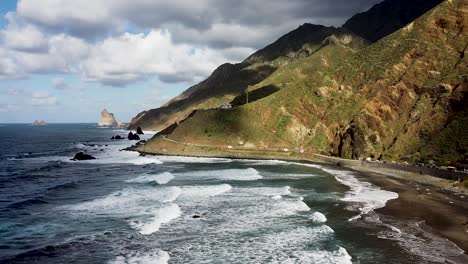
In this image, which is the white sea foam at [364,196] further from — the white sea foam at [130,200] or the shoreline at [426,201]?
the white sea foam at [130,200]

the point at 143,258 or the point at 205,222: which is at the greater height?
the point at 205,222

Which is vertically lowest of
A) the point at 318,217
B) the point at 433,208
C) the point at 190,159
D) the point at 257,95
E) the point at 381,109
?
the point at 318,217

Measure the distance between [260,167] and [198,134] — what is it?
39.2 meters

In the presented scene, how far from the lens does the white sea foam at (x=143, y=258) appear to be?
29.2 metres

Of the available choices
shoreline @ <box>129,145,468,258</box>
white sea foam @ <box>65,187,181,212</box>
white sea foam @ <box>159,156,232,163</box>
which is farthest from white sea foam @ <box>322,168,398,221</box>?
white sea foam @ <box>159,156,232,163</box>

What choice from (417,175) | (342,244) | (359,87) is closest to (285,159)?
(359,87)

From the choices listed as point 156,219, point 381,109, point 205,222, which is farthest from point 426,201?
point 381,109

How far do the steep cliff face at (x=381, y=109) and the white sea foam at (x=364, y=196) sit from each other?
2078 centimetres

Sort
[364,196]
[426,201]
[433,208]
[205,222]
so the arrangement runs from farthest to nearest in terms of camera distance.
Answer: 1. [364,196]
2. [426,201]
3. [433,208]
4. [205,222]

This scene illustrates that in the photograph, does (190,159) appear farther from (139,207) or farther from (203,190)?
(139,207)

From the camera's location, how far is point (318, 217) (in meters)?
41.3

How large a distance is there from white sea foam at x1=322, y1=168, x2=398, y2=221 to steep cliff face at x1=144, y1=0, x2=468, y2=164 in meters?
20.8

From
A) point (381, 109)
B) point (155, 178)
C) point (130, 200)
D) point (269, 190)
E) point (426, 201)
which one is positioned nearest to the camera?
point (426, 201)

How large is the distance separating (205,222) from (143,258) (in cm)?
1071
